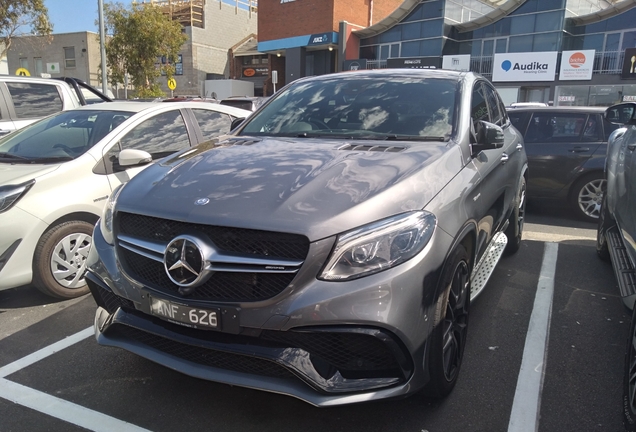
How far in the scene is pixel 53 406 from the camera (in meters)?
2.75

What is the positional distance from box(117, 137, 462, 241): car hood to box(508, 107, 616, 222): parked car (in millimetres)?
4829

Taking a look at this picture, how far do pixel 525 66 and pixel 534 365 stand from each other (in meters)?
29.0

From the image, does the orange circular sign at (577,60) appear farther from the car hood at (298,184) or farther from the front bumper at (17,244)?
the front bumper at (17,244)

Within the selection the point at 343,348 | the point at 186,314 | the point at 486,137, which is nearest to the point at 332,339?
the point at 343,348

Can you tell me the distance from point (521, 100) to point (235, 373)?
3008cm

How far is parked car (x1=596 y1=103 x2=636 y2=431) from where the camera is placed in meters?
2.46

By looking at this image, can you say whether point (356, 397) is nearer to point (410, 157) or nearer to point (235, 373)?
point (235, 373)

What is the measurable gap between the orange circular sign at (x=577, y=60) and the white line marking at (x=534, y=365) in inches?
1060

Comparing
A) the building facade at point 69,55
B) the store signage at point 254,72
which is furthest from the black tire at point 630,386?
the building facade at point 69,55

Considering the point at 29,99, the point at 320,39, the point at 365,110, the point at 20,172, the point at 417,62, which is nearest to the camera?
the point at 365,110

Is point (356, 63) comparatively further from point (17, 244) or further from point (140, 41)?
point (17, 244)

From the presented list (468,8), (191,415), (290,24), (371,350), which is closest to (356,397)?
(371,350)

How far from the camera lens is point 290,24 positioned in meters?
37.1

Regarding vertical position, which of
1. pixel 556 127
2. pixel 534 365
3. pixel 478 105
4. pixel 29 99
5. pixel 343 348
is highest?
pixel 478 105
